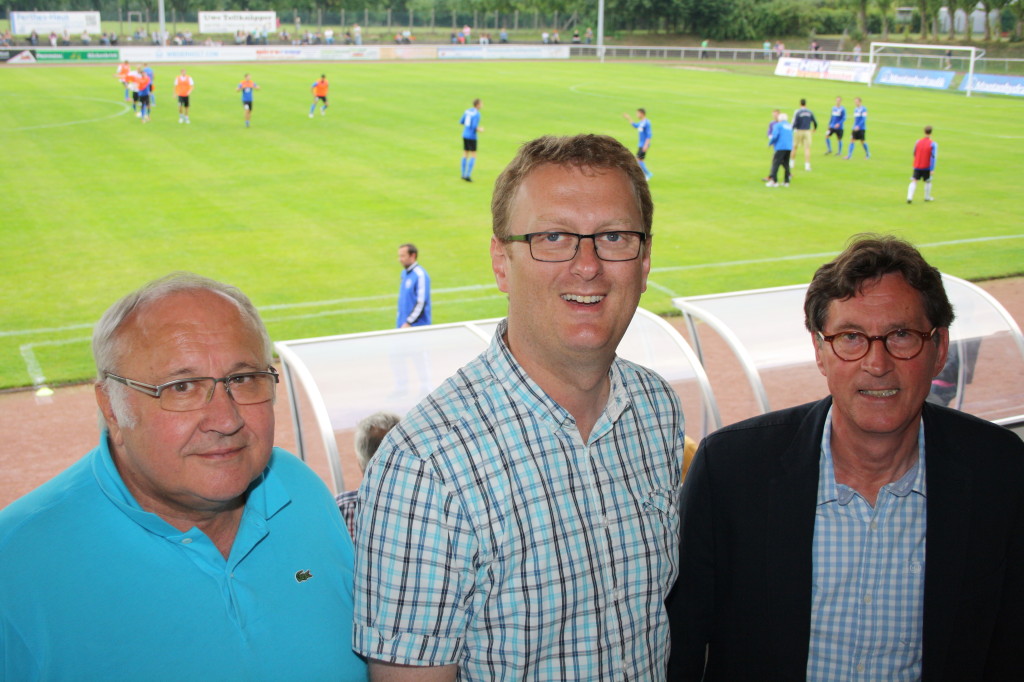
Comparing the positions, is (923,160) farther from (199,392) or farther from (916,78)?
(916,78)

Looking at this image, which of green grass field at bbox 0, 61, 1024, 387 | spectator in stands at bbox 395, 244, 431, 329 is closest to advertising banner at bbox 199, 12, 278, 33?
green grass field at bbox 0, 61, 1024, 387

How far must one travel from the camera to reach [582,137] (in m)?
2.52

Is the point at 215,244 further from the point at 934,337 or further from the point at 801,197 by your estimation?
the point at 934,337

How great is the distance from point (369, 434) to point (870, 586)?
3.58m

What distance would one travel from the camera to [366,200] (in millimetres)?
21031

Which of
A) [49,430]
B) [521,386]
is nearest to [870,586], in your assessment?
[521,386]

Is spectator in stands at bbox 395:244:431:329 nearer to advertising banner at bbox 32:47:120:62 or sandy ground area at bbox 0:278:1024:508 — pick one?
sandy ground area at bbox 0:278:1024:508

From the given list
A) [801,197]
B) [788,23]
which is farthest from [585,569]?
[788,23]

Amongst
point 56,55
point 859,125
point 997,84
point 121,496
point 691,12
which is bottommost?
point 121,496

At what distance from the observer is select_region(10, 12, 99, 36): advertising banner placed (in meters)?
62.4

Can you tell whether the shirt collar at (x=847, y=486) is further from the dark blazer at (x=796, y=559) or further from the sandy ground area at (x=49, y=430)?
the sandy ground area at (x=49, y=430)

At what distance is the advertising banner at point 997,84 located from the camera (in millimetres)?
44969

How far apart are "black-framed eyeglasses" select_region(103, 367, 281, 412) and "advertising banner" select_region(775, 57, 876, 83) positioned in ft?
180

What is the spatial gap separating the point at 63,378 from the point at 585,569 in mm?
10608
